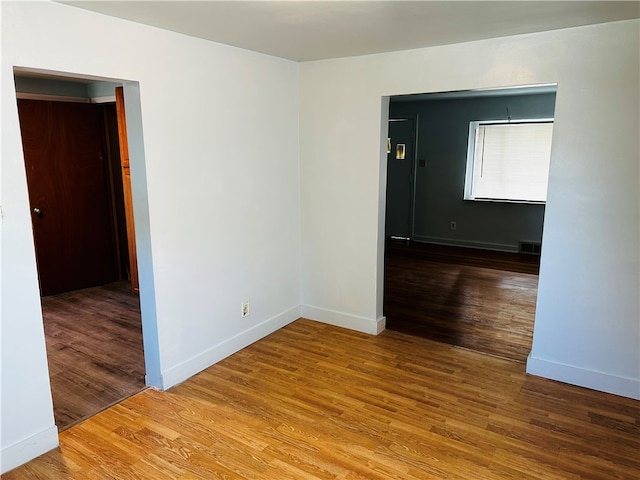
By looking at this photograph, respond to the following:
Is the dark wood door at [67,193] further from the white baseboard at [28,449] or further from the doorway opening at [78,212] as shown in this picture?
the white baseboard at [28,449]

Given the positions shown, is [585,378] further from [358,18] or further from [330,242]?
[358,18]

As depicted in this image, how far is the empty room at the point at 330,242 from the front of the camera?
2.22m

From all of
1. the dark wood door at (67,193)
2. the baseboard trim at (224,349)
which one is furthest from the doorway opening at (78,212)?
the baseboard trim at (224,349)

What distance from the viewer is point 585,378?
2986 mm

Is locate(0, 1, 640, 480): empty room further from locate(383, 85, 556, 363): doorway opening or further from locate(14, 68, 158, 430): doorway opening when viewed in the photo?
locate(14, 68, 158, 430): doorway opening

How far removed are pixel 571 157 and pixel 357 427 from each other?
2.07 meters

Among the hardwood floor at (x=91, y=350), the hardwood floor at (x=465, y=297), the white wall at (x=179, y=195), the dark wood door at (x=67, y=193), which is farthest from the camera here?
the dark wood door at (x=67, y=193)

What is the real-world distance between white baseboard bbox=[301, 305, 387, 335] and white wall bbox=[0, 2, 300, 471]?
153 millimetres

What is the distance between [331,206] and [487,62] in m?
1.61

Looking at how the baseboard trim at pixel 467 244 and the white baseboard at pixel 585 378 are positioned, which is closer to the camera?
the white baseboard at pixel 585 378

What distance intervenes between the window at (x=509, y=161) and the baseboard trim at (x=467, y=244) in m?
0.69

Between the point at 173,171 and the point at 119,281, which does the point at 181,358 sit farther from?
the point at 119,281

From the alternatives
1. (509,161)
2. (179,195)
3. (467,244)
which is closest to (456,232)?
(467,244)

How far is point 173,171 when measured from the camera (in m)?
2.84
